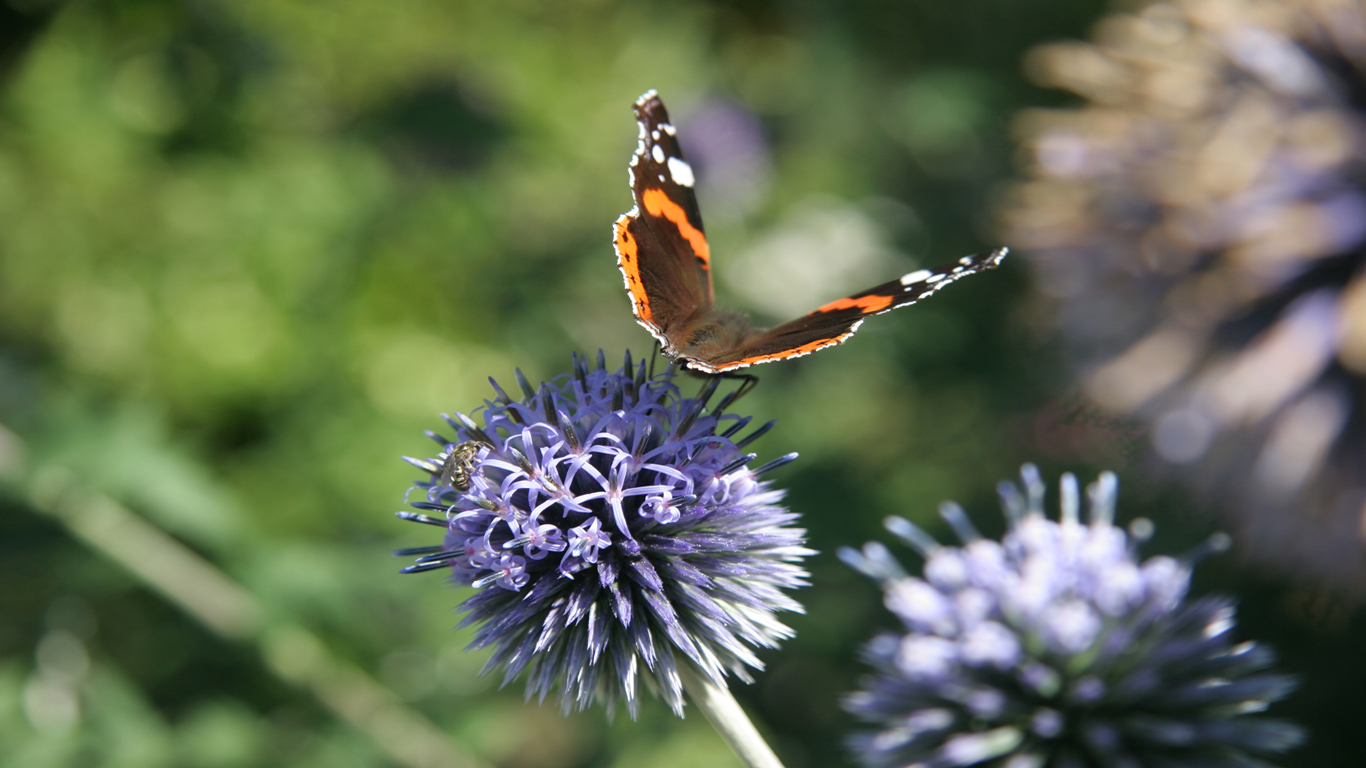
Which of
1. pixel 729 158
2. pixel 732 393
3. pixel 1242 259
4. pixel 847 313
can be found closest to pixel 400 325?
pixel 729 158

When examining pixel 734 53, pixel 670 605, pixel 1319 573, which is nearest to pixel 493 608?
pixel 670 605

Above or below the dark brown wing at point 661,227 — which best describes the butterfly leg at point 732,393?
below

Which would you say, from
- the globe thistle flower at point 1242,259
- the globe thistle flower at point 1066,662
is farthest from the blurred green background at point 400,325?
the globe thistle flower at point 1066,662

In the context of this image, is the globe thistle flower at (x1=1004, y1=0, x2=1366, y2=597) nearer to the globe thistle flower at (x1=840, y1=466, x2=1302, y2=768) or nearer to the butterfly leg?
the globe thistle flower at (x1=840, y1=466, x2=1302, y2=768)

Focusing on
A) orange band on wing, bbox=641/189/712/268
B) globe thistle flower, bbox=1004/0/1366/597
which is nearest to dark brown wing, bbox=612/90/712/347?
orange band on wing, bbox=641/189/712/268

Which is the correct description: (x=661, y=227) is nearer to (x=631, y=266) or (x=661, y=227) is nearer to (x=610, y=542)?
(x=631, y=266)

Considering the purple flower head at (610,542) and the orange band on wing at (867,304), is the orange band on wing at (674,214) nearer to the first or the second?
the orange band on wing at (867,304)

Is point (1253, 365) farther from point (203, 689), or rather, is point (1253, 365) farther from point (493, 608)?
point (203, 689)
